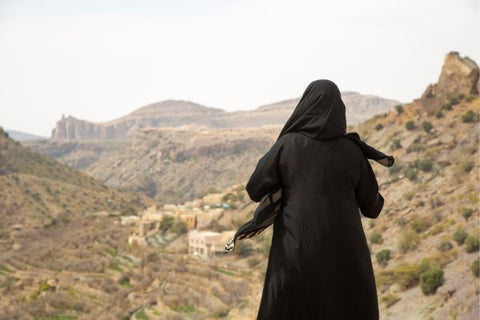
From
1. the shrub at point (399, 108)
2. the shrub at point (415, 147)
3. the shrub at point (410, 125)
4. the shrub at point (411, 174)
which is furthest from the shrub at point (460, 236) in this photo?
the shrub at point (399, 108)

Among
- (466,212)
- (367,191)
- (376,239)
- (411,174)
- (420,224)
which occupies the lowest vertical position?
(376,239)

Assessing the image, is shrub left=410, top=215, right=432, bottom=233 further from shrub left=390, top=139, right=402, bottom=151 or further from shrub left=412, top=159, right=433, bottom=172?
shrub left=390, top=139, right=402, bottom=151

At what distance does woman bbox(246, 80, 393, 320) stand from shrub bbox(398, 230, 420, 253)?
2135 cm

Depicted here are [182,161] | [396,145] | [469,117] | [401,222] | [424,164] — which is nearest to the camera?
[401,222]

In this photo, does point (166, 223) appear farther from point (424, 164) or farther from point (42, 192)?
point (42, 192)

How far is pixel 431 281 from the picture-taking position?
14453mm

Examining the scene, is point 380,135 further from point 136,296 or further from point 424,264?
point 424,264

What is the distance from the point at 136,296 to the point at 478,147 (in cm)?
1872

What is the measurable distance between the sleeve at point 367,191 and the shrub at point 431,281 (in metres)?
11.6

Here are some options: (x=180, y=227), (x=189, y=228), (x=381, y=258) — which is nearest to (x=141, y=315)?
(x=381, y=258)

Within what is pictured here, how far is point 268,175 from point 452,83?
133 ft

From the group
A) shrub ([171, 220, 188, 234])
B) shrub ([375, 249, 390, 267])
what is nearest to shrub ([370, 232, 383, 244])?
Result: shrub ([375, 249, 390, 267])

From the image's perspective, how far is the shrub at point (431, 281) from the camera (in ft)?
47.3

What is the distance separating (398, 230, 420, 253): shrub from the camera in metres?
23.9
